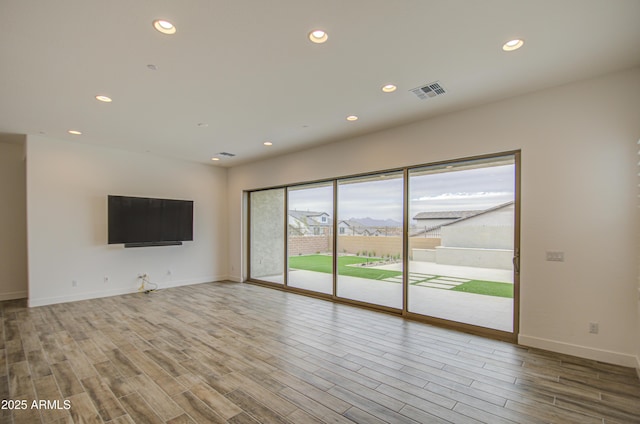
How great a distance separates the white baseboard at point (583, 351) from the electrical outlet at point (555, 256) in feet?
3.06

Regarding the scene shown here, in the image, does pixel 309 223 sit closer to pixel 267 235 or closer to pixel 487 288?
pixel 267 235

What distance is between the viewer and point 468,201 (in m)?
4.30

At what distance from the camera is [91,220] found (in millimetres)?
5879

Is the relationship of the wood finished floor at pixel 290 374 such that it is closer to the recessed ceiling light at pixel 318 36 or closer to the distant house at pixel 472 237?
the distant house at pixel 472 237

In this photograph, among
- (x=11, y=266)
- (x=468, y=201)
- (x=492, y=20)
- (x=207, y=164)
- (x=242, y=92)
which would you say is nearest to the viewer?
(x=492, y=20)

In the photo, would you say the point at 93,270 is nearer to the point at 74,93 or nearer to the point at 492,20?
the point at 74,93

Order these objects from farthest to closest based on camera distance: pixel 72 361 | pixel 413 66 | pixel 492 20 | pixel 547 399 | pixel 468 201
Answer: pixel 468 201, pixel 72 361, pixel 413 66, pixel 547 399, pixel 492 20

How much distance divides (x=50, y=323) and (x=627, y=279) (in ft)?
24.4

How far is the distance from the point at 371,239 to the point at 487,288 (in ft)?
6.55

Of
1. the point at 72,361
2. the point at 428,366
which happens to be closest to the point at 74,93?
the point at 72,361

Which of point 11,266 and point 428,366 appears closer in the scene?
point 428,366

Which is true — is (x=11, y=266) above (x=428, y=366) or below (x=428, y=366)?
above

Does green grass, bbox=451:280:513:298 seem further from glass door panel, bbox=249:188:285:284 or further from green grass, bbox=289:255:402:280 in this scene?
glass door panel, bbox=249:188:285:284

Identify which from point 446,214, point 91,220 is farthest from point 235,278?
point 446,214
